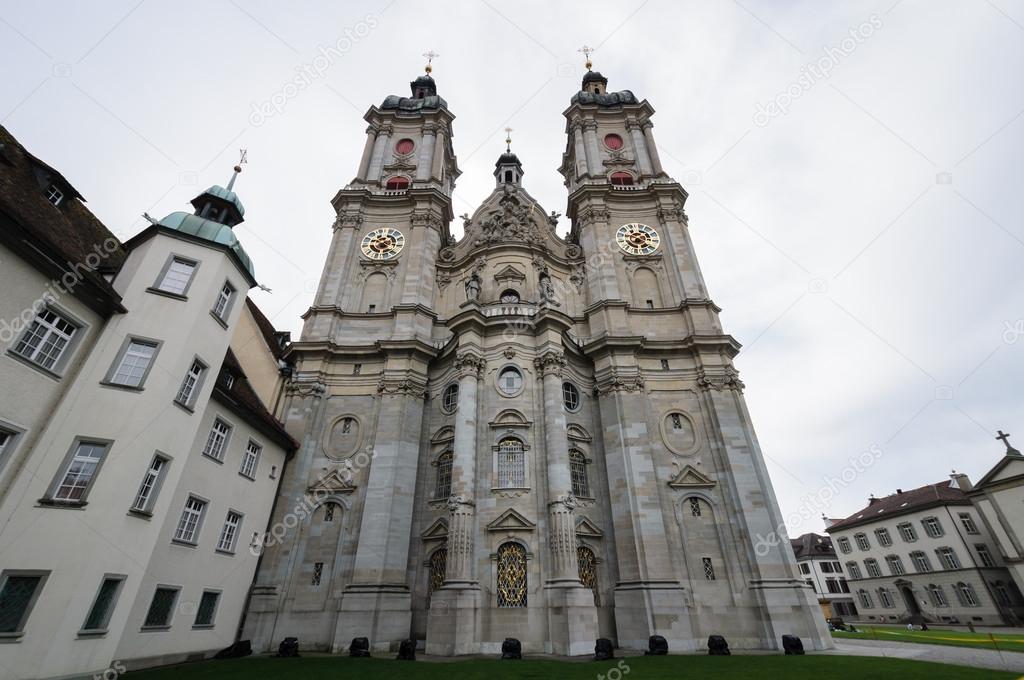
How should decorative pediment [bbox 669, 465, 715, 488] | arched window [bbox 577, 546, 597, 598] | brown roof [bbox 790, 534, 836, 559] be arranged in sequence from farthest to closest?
brown roof [bbox 790, 534, 836, 559] < decorative pediment [bbox 669, 465, 715, 488] < arched window [bbox 577, 546, 597, 598]

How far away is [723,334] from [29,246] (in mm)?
28884

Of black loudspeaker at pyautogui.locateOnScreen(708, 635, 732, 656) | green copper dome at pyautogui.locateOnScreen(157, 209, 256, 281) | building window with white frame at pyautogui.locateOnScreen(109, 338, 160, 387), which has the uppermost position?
green copper dome at pyautogui.locateOnScreen(157, 209, 256, 281)

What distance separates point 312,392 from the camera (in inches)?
1013

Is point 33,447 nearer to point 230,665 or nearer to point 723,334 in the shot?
point 230,665

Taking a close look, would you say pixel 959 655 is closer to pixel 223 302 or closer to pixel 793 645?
pixel 793 645

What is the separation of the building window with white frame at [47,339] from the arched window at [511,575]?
1648 cm

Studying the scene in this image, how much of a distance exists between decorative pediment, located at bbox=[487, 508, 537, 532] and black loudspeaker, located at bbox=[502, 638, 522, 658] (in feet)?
14.6

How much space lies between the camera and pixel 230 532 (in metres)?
19.2

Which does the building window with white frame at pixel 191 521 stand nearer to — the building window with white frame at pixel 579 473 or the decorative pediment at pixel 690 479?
the building window with white frame at pixel 579 473

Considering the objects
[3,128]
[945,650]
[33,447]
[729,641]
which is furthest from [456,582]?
[3,128]

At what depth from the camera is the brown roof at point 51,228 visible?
1167 cm

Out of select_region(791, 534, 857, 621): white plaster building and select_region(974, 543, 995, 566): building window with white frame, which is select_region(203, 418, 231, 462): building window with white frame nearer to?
select_region(974, 543, 995, 566): building window with white frame

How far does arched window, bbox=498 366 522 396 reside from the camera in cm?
2425

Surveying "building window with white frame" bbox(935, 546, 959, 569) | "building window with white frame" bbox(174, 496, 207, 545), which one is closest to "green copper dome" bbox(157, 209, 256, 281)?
"building window with white frame" bbox(174, 496, 207, 545)
